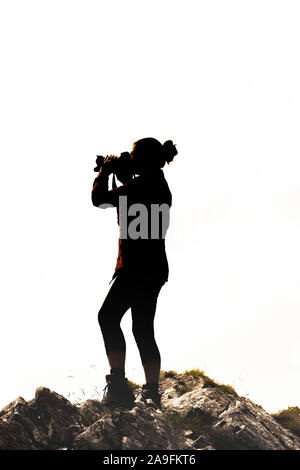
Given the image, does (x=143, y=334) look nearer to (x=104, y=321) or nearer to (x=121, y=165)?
(x=104, y=321)

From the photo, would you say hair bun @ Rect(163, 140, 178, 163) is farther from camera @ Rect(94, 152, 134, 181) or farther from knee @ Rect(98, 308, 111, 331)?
knee @ Rect(98, 308, 111, 331)

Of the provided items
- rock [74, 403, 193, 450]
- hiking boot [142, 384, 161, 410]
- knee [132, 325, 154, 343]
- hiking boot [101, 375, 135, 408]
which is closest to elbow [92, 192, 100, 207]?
knee [132, 325, 154, 343]

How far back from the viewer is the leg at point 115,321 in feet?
36.0

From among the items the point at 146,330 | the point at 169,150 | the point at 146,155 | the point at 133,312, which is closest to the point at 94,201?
the point at 146,155

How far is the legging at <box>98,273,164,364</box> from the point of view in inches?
432

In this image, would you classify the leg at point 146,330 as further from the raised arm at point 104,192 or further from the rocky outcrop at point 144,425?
the raised arm at point 104,192

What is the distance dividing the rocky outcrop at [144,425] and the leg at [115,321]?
0.84m

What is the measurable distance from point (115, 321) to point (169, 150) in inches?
121

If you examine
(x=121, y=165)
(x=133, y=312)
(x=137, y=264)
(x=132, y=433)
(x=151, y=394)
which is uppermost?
(x=121, y=165)

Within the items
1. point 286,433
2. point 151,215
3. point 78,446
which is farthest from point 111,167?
point 286,433

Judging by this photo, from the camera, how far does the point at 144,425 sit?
33.5 feet

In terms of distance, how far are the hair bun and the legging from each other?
215 centimetres

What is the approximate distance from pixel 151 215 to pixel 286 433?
16.6 feet
